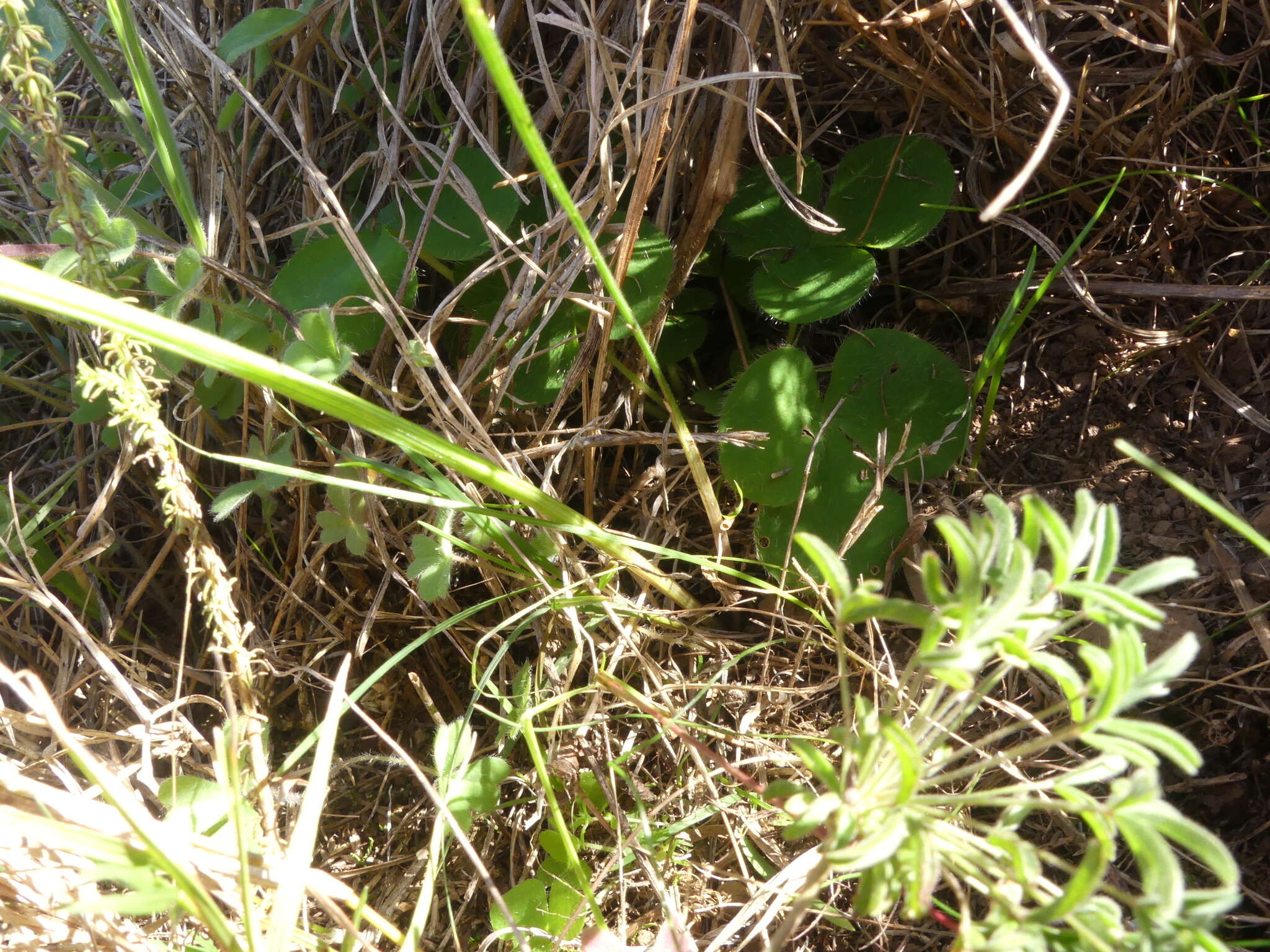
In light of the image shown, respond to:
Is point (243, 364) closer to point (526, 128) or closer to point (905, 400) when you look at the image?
point (526, 128)

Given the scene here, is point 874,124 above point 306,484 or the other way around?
above

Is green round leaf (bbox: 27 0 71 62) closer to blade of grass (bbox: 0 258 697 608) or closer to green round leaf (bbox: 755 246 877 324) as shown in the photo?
blade of grass (bbox: 0 258 697 608)

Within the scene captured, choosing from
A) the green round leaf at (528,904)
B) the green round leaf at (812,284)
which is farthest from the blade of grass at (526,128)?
the green round leaf at (528,904)

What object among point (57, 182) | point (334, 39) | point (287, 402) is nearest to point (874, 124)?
point (334, 39)

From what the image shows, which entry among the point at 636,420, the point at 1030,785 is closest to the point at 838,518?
the point at 636,420

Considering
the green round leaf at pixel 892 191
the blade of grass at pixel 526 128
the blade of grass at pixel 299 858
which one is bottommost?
the blade of grass at pixel 299 858

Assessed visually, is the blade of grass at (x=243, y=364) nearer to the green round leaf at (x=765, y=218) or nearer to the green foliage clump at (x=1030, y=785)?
the green foliage clump at (x=1030, y=785)

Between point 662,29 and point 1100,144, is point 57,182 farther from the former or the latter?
point 1100,144
